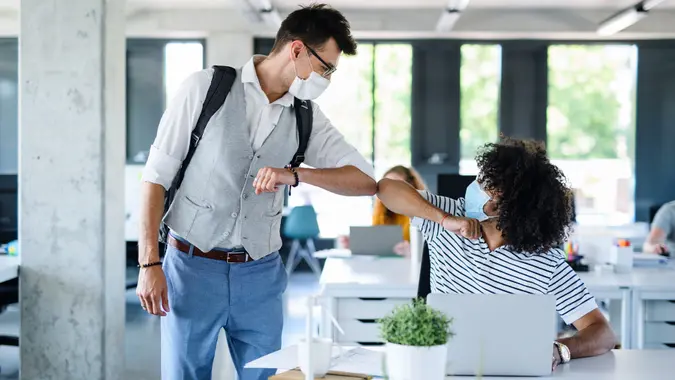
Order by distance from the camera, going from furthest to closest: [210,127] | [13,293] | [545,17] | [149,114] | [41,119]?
[149,114] → [545,17] → [13,293] → [41,119] → [210,127]

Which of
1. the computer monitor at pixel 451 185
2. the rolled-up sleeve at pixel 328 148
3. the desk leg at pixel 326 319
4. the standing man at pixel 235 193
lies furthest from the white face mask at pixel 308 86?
the computer monitor at pixel 451 185

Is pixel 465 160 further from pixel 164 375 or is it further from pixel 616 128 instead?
pixel 164 375

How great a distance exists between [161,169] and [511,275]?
3.57ft

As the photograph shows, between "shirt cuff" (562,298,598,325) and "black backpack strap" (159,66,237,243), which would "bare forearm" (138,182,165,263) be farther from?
"shirt cuff" (562,298,598,325)

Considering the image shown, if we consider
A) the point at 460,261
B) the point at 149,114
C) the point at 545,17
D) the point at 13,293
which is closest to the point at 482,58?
the point at 545,17

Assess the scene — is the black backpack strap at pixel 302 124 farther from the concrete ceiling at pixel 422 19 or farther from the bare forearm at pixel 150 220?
the concrete ceiling at pixel 422 19

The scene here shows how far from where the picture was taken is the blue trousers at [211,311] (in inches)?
96.0

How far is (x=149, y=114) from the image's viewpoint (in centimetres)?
1053

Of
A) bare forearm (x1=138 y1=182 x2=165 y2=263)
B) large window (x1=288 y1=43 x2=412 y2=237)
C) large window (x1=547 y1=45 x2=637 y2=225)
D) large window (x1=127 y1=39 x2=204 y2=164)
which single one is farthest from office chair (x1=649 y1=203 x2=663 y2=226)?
bare forearm (x1=138 y1=182 x2=165 y2=263)

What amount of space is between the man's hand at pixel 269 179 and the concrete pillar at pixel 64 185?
7.25 ft

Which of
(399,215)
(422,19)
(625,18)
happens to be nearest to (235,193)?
(399,215)

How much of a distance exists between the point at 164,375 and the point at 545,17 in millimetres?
8362

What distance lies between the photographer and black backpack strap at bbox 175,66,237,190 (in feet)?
7.95

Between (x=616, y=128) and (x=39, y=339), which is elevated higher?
(x=616, y=128)
